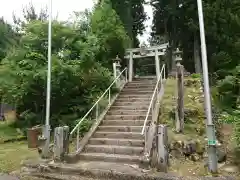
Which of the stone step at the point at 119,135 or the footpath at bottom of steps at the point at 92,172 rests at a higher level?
the stone step at the point at 119,135

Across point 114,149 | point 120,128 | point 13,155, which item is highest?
point 120,128

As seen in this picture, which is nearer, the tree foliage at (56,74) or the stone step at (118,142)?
the stone step at (118,142)

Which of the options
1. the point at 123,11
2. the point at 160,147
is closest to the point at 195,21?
the point at 123,11

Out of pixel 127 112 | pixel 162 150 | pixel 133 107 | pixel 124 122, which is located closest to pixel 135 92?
pixel 133 107

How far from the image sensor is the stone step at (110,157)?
257 inches

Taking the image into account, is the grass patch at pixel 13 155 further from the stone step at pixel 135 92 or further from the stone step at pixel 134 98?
the stone step at pixel 135 92

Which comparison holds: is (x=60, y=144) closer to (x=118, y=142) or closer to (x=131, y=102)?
(x=118, y=142)

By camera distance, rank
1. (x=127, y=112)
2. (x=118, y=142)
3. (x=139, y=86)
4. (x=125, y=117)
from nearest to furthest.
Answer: (x=118, y=142), (x=125, y=117), (x=127, y=112), (x=139, y=86)

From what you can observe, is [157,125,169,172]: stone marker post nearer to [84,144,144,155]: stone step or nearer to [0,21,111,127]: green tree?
[84,144,144,155]: stone step

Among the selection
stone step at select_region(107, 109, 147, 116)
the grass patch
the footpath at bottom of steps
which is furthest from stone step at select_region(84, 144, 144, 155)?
stone step at select_region(107, 109, 147, 116)

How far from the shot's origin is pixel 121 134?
7895 mm

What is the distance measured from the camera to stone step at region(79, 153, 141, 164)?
6535mm

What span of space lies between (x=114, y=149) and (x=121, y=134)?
79cm

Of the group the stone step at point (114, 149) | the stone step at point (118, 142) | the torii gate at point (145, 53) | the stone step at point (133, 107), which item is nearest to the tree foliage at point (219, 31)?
the torii gate at point (145, 53)
